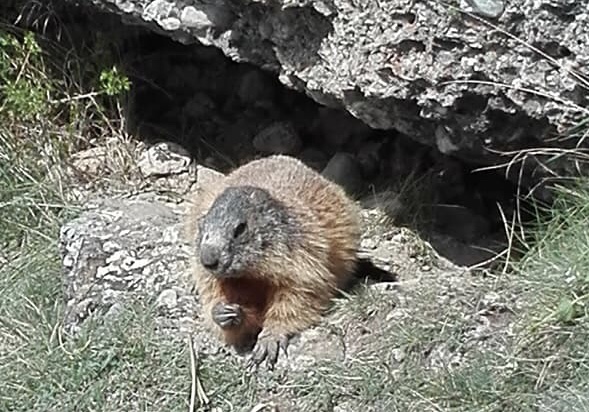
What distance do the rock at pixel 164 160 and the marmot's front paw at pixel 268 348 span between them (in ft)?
4.28

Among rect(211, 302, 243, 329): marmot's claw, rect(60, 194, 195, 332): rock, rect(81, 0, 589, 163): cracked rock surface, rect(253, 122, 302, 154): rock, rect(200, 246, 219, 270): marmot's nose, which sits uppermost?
rect(81, 0, 589, 163): cracked rock surface

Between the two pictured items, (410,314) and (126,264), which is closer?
(410,314)

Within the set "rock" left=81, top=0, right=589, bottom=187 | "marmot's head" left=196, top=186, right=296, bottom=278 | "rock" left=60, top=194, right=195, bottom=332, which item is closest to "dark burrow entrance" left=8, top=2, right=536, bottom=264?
"rock" left=81, top=0, right=589, bottom=187

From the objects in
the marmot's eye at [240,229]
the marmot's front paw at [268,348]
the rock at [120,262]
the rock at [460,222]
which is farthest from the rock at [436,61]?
the marmot's front paw at [268,348]

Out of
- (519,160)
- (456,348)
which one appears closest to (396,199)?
(519,160)

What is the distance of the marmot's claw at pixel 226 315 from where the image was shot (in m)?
3.77

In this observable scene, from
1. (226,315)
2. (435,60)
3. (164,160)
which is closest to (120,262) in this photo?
(226,315)

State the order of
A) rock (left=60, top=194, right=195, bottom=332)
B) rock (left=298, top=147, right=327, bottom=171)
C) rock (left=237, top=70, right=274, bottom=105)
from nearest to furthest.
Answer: rock (left=60, top=194, right=195, bottom=332), rock (left=298, top=147, right=327, bottom=171), rock (left=237, top=70, right=274, bottom=105)

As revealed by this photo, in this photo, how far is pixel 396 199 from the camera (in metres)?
4.59

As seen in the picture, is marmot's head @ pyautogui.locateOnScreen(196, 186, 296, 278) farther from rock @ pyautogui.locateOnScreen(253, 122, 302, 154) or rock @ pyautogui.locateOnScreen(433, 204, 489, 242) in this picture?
rock @ pyautogui.locateOnScreen(253, 122, 302, 154)

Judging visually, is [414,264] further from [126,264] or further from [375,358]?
[126,264]

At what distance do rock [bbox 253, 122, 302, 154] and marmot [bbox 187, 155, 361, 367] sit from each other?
2.98ft

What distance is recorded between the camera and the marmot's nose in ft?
12.1

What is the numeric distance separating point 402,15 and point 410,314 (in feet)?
2.94
